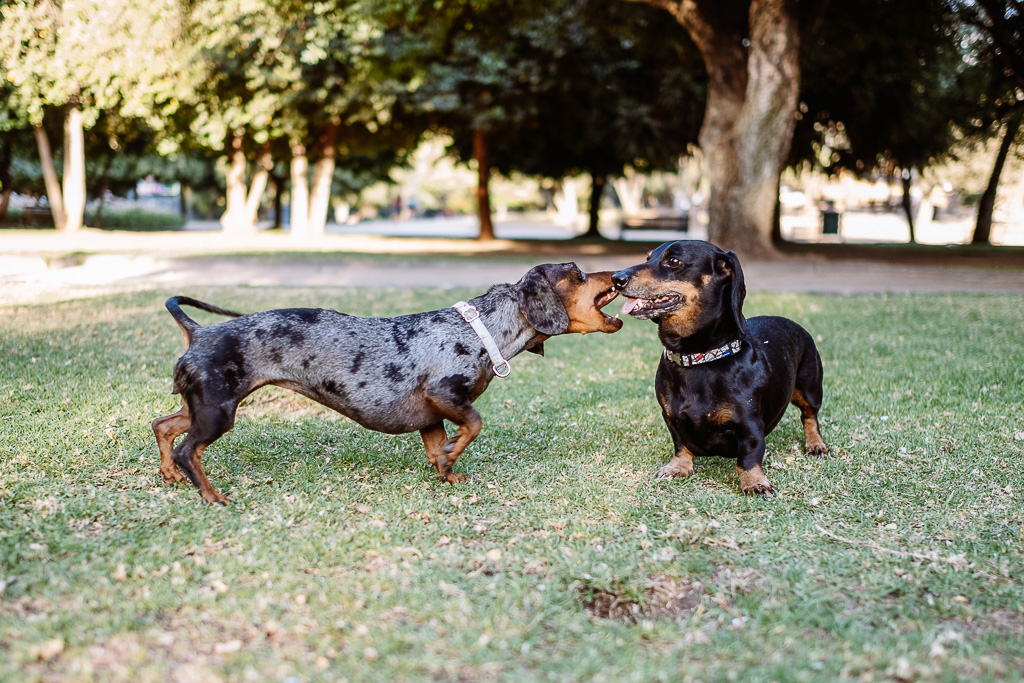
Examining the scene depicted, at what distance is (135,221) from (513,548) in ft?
152

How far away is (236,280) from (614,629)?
44.7 ft

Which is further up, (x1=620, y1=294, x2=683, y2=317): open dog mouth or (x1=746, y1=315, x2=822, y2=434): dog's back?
(x1=620, y1=294, x2=683, y2=317): open dog mouth

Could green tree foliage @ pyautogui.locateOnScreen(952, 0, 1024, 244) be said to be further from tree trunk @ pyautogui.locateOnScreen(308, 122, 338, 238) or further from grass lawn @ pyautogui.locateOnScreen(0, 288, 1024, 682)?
tree trunk @ pyautogui.locateOnScreen(308, 122, 338, 238)

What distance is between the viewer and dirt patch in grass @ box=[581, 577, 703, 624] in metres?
3.37

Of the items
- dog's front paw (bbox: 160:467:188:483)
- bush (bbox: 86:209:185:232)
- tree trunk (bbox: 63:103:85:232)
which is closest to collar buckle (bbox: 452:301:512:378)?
dog's front paw (bbox: 160:467:188:483)

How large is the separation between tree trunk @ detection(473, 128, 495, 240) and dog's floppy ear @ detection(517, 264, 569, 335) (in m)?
25.3

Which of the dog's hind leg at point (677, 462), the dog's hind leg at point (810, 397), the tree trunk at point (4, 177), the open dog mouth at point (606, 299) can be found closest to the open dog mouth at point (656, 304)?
the open dog mouth at point (606, 299)

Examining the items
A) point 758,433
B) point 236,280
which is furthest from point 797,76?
point 758,433

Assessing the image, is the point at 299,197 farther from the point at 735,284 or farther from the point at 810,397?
the point at 735,284

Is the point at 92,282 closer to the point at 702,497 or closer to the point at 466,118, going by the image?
the point at 702,497

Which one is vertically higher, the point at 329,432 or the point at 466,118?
the point at 466,118

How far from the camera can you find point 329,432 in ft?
19.8

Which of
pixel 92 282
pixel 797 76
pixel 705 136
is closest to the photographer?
pixel 92 282

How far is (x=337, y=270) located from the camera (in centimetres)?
1781
